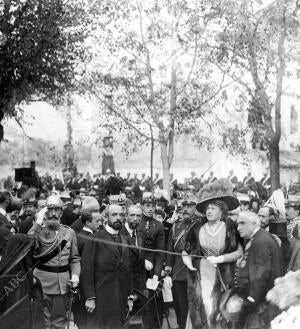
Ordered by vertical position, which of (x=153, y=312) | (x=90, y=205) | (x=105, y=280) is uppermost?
(x=90, y=205)

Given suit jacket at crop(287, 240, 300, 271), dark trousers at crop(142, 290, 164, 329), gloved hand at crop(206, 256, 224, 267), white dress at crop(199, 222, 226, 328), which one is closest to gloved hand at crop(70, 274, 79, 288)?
white dress at crop(199, 222, 226, 328)

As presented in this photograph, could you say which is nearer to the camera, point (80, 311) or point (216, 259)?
point (216, 259)

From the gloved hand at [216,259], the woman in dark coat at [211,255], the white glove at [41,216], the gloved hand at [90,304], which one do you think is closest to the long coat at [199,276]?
the woman in dark coat at [211,255]

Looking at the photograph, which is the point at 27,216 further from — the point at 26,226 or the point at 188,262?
the point at 188,262

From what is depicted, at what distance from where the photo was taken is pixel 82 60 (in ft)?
68.2

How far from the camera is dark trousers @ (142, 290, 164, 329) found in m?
10.6

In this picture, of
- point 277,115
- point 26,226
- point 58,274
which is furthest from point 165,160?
point 58,274

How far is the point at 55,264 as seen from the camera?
872cm

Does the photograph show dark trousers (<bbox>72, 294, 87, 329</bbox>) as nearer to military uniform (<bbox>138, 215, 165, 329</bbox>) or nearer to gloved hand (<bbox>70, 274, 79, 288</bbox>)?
gloved hand (<bbox>70, 274, 79, 288</bbox>)

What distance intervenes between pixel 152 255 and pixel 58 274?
222cm

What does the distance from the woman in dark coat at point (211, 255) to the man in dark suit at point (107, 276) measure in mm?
787

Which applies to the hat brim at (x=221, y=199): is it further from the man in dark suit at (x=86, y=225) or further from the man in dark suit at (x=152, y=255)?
the man in dark suit at (x=152, y=255)

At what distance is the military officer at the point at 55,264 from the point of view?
28.5ft

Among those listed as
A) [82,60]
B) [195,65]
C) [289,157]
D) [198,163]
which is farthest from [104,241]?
[198,163]
